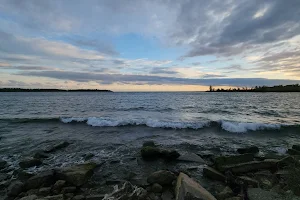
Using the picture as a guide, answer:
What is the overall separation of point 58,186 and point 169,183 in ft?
12.8

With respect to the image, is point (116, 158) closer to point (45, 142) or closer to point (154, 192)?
point (154, 192)

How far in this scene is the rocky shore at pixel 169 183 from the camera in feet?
17.6

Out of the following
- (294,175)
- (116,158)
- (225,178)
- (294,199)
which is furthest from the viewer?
(116,158)

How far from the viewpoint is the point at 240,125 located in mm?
17484

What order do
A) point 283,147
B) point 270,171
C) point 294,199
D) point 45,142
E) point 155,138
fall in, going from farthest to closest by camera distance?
point 155,138 → point 45,142 → point 283,147 → point 270,171 → point 294,199

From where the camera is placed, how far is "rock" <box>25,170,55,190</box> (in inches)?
257

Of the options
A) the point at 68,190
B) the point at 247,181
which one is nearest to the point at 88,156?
the point at 68,190

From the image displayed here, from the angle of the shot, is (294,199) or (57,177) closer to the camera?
(294,199)

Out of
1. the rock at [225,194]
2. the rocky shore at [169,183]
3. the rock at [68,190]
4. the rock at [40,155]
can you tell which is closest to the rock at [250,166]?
the rocky shore at [169,183]

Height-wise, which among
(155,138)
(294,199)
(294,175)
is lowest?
(155,138)

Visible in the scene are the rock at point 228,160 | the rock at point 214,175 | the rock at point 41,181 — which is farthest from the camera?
the rock at point 228,160

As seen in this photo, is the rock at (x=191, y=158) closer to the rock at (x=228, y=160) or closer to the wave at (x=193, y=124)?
the rock at (x=228, y=160)

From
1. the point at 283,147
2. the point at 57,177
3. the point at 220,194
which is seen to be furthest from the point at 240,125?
the point at 57,177

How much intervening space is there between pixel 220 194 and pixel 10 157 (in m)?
10.5
